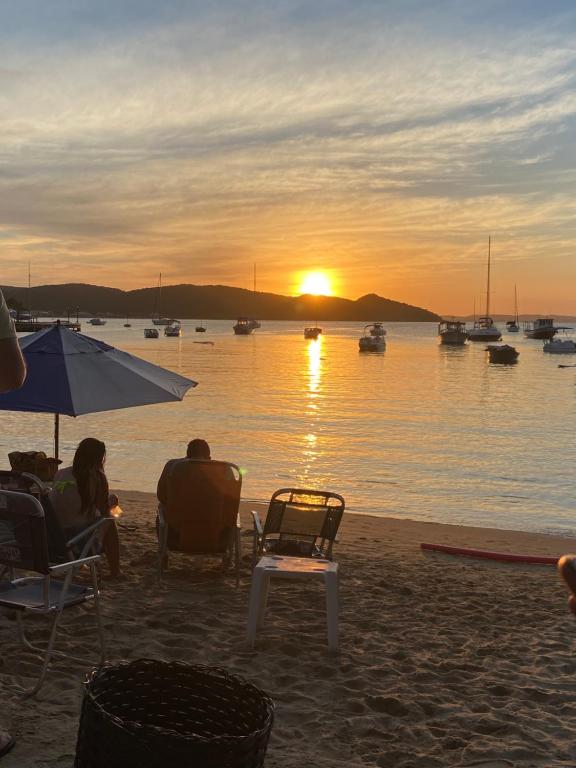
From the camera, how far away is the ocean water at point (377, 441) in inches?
640

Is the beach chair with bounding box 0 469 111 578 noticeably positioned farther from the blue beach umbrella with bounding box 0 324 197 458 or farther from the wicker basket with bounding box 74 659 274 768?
the wicker basket with bounding box 74 659 274 768

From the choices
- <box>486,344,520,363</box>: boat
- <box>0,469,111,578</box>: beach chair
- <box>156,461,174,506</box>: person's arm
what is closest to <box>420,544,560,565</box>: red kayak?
<box>156,461,174,506</box>: person's arm

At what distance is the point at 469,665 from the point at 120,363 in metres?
3.99

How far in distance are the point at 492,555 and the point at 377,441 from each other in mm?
16928

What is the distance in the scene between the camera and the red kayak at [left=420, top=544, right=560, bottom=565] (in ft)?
27.0

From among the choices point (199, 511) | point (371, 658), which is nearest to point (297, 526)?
point (199, 511)

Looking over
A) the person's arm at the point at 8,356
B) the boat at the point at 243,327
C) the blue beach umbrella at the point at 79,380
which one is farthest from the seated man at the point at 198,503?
the boat at the point at 243,327

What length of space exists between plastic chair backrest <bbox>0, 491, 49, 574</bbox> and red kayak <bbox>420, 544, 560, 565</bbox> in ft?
18.3

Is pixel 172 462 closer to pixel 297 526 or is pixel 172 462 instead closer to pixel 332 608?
pixel 297 526

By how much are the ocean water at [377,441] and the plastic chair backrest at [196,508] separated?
8365mm

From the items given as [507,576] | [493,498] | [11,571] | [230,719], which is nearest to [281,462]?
[493,498]

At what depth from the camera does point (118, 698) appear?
8.71 feet

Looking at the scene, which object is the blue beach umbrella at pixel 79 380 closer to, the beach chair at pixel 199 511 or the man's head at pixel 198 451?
the man's head at pixel 198 451

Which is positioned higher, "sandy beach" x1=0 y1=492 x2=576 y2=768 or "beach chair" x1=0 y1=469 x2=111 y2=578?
"beach chair" x1=0 y1=469 x2=111 y2=578
